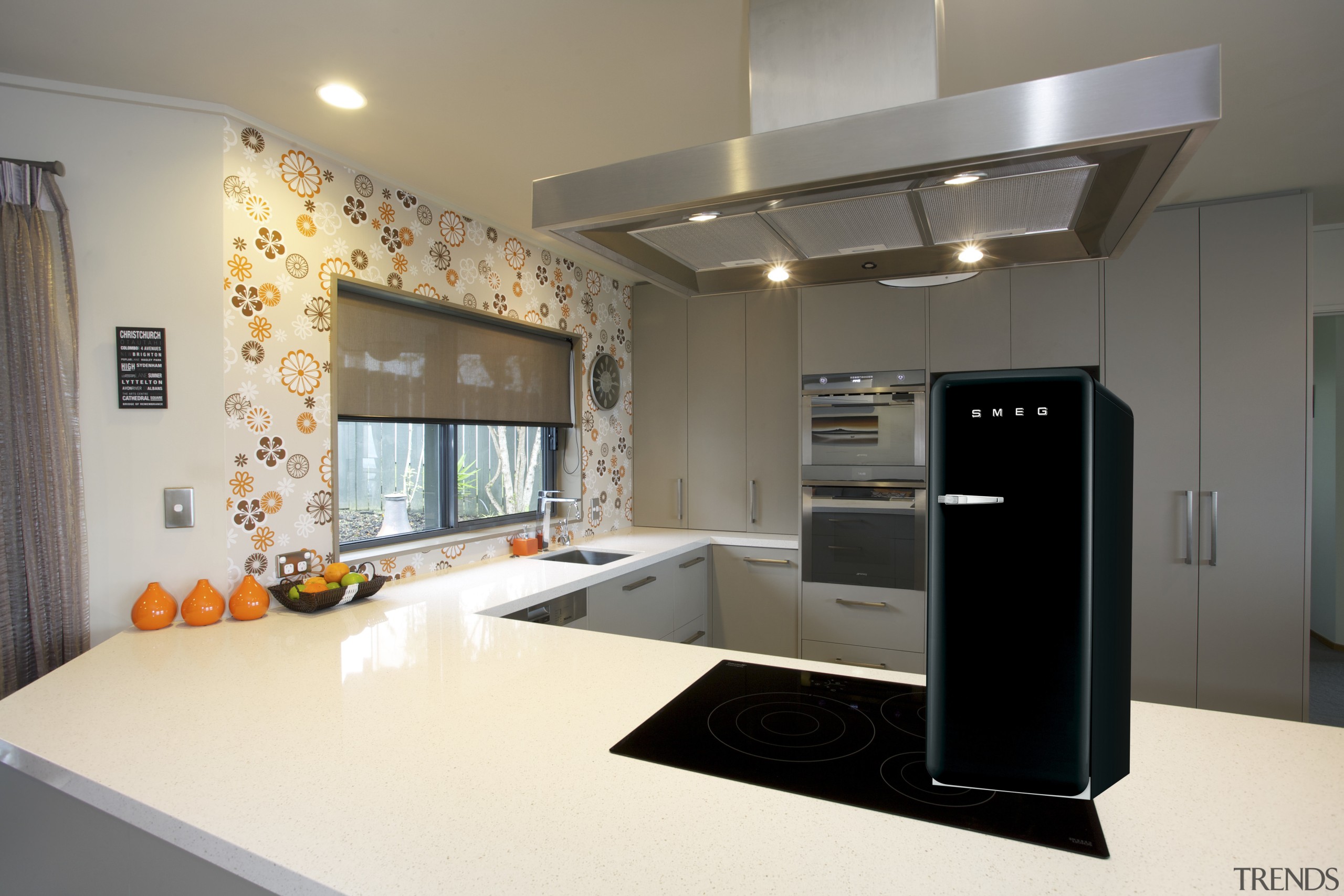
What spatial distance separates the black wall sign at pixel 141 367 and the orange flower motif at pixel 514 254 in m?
1.52

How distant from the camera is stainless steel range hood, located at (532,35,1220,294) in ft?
2.50

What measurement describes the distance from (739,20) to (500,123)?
88 cm

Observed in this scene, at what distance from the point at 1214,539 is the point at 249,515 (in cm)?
357

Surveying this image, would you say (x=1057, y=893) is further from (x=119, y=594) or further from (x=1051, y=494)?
(x=119, y=594)

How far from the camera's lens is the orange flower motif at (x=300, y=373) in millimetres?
2154

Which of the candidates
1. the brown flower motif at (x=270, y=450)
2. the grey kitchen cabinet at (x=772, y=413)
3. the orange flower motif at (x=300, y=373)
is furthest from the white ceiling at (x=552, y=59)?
the grey kitchen cabinet at (x=772, y=413)

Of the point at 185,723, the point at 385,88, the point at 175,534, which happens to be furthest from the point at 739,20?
the point at 175,534

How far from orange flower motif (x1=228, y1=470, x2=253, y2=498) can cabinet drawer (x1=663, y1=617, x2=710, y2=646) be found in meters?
1.85

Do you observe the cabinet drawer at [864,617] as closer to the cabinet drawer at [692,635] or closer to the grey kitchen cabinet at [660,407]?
the cabinet drawer at [692,635]

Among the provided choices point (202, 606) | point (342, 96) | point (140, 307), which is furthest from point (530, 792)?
point (342, 96)

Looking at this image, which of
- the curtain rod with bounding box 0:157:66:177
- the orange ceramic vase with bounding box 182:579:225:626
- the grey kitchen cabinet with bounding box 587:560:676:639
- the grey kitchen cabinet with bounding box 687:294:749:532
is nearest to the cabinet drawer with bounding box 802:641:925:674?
the grey kitchen cabinet with bounding box 587:560:676:639

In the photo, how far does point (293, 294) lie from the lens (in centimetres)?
217

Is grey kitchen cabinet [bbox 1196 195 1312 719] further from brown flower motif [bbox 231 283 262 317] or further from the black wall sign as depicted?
the black wall sign

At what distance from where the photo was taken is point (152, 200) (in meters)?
1.90
